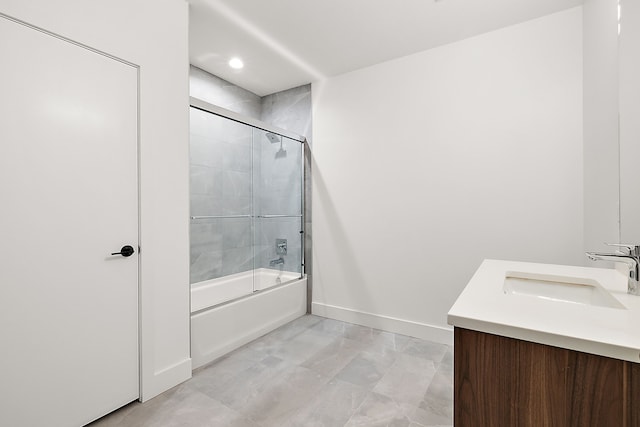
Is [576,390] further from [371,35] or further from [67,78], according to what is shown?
[371,35]

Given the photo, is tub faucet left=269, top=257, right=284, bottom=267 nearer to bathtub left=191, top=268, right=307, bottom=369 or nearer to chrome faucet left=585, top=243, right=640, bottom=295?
bathtub left=191, top=268, right=307, bottom=369

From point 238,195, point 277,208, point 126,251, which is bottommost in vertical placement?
point 126,251

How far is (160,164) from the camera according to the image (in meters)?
1.88

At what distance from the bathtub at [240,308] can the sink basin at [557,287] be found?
6.48 feet

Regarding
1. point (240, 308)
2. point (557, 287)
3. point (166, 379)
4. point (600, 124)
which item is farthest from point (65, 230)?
point (600, 124)

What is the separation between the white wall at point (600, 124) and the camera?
1522mm

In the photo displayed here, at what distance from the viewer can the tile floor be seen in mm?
1638

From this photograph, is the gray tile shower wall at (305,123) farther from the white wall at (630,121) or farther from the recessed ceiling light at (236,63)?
the white wall at (630,121)

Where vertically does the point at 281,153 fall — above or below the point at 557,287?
above

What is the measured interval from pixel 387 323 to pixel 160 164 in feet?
7.74

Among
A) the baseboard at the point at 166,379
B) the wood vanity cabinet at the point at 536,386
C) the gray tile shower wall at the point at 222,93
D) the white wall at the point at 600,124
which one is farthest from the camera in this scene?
the gray tile shower wall at the point at 222,93

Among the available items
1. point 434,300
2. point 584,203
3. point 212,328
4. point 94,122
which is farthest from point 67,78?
point 584,203

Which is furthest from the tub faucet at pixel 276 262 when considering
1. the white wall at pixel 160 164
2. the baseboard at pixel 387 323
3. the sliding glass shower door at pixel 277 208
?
the white wall at pixel 160 164

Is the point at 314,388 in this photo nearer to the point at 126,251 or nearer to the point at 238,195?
the point at 126,251
